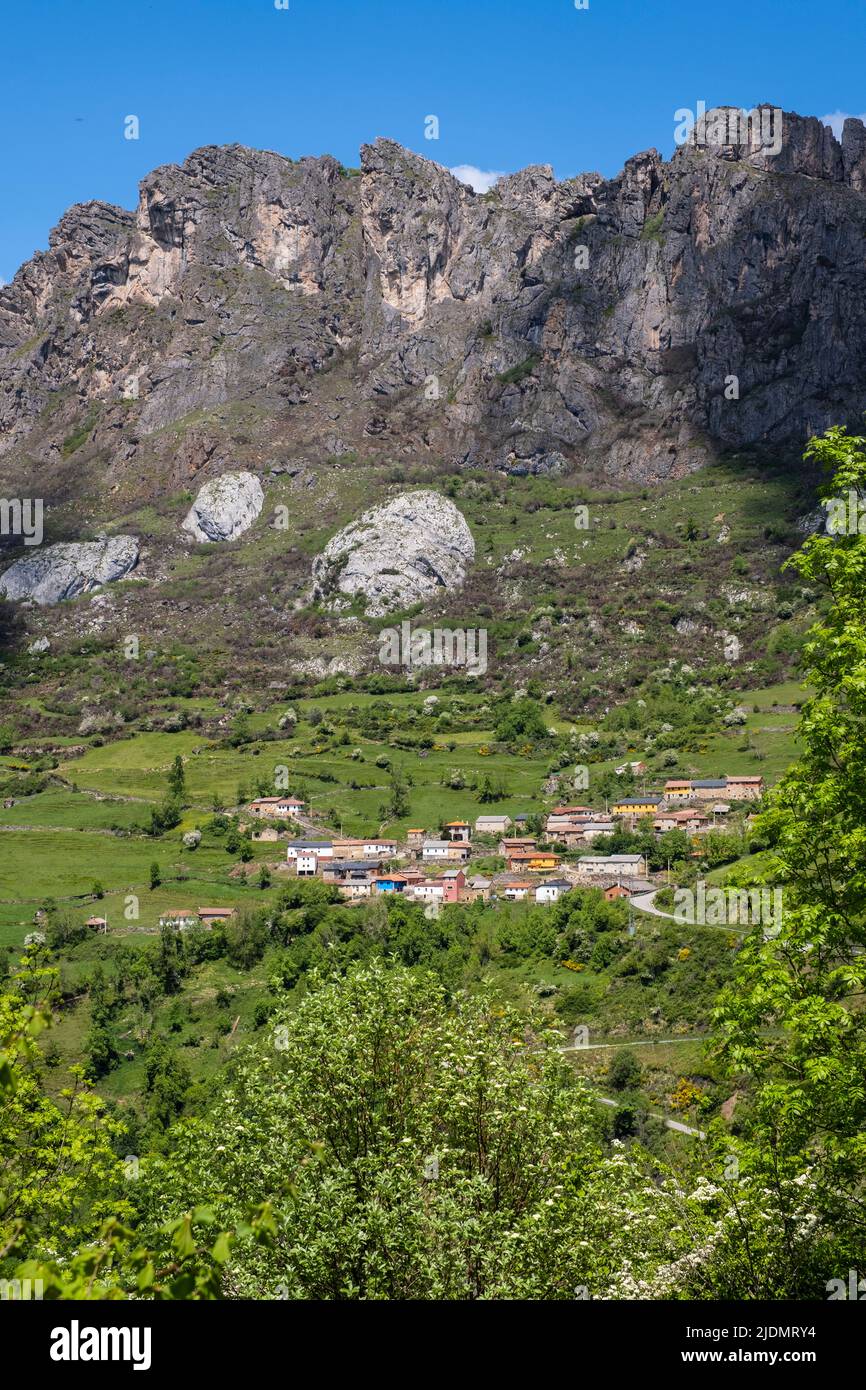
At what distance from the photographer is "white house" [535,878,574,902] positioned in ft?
296

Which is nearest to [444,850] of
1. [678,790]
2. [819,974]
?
[678,790]

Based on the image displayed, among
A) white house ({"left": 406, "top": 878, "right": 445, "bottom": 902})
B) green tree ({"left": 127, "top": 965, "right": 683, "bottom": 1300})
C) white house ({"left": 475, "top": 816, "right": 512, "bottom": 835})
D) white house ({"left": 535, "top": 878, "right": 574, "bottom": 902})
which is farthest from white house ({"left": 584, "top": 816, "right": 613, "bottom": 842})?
green tree ({"left": 127, "top": 965, "right": 683, "bottom": 1300})

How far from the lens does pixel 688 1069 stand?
188 ft

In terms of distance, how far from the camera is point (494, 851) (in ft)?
342

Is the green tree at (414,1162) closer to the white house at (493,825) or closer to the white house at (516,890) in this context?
the white house at (516,890)

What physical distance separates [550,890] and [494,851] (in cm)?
1388

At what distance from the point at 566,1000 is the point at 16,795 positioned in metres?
70.9

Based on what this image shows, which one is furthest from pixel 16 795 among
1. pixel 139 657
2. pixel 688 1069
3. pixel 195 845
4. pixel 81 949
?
pixel 688 1069

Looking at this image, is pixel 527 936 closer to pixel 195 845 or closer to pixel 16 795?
pixel 195 845

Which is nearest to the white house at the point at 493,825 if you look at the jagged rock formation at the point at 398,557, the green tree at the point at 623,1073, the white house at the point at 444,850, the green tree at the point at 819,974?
the white house at the point at 444,850

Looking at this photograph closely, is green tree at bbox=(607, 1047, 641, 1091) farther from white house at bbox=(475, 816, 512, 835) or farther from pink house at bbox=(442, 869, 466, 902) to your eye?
white house at bbox=(475, 816, 512, 835)

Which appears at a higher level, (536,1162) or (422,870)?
(536,1162)
